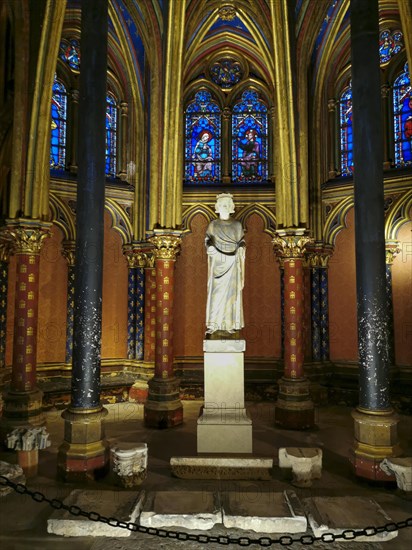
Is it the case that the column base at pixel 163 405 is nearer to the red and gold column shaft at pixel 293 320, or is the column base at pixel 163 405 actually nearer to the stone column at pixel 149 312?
the stone column at pixel 149 312

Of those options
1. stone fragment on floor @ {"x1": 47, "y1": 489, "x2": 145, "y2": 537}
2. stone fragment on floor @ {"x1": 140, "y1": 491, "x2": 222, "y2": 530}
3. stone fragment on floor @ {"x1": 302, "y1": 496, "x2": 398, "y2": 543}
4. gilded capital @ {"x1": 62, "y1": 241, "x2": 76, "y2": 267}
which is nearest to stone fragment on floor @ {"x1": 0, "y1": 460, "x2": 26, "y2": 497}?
stone fragment on floor @ {"x1": 47, "y1": 489, "x2": 145, "y2": 537}

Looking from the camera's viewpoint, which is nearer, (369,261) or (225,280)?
(369,261)

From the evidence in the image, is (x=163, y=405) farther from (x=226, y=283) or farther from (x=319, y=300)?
(x=319, y=300)

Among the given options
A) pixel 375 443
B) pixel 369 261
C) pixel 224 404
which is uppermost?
pixel 369 261

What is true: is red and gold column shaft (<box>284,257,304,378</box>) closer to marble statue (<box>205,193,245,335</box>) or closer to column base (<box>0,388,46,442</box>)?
marble statue (<box>205,193,245,335</box>)

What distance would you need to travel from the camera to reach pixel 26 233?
32.6ft

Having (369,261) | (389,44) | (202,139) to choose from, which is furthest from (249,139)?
(369,261)

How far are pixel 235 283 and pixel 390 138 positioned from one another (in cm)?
817

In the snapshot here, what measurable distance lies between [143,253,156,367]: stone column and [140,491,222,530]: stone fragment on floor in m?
7.61

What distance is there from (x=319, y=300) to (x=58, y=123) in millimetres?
9369

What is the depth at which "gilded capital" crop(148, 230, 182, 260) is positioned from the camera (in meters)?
11.4

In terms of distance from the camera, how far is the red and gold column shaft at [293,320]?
35.7 ft

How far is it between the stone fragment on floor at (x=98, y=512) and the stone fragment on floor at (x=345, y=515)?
2033 mm

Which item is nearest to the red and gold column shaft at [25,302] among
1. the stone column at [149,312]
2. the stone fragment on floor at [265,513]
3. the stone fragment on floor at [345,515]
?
the stone column at [149,312]
